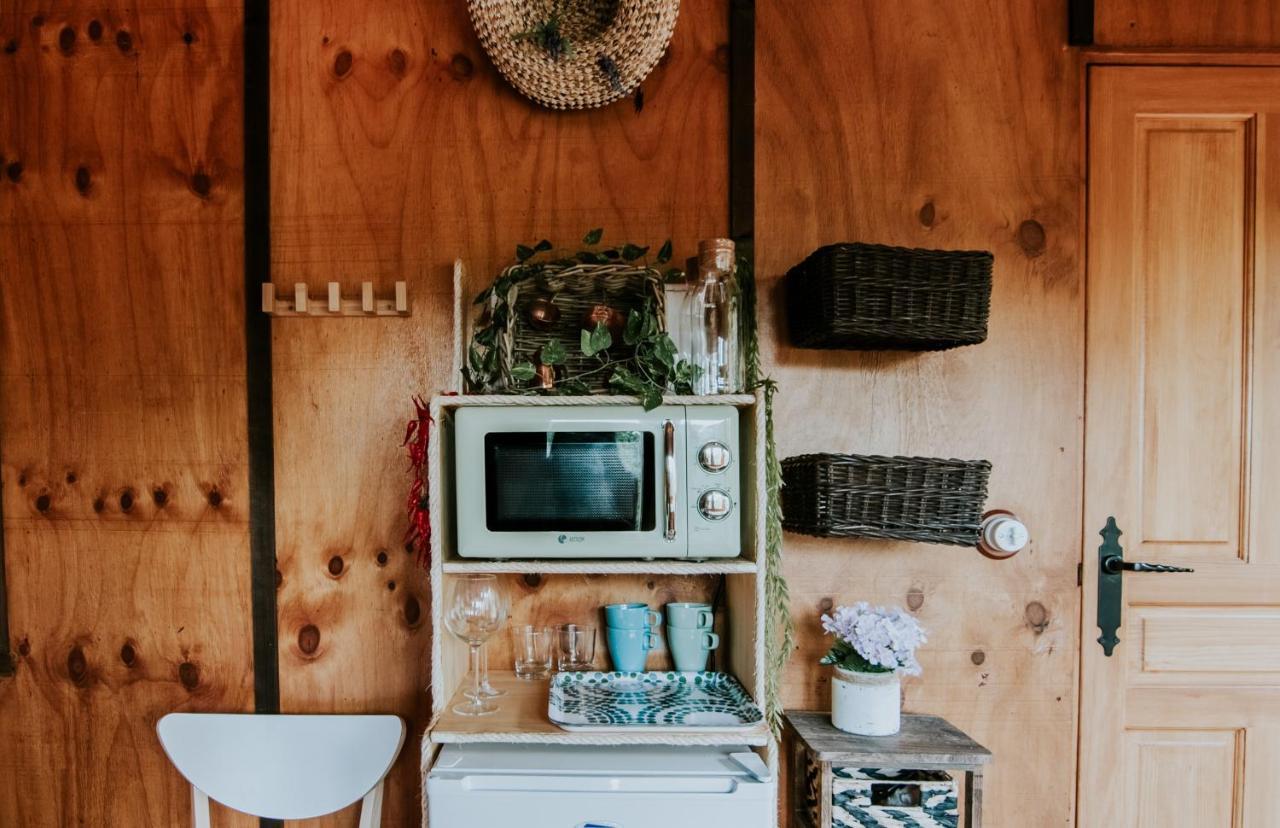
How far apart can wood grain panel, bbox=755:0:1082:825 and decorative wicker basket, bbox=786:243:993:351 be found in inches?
9.1

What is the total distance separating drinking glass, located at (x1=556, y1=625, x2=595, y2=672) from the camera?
1.65 metres

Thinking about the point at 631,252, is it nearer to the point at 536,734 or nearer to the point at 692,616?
the point at 692,616

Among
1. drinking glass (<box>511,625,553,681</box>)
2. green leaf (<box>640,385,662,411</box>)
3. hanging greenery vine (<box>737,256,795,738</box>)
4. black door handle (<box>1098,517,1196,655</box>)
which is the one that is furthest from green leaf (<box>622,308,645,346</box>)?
black door handle (<box>1098,517,1196,655</box>)

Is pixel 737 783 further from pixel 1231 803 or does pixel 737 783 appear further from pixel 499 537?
pixel 1231 803

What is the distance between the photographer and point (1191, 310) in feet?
5.74

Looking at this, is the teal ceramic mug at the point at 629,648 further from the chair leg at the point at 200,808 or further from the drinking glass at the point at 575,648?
the chair leg at the point at 200,808

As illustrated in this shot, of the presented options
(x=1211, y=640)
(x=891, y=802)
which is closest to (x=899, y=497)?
(x=891, y=802)

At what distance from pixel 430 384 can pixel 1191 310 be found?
178cm

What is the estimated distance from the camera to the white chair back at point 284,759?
1.61 meters

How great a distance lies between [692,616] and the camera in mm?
1645

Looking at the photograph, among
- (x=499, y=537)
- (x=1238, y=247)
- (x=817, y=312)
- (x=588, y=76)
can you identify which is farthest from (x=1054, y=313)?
(x=499, y=537)

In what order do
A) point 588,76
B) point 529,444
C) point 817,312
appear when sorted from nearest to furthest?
point 529,444 → point 817,312 → point 588,76

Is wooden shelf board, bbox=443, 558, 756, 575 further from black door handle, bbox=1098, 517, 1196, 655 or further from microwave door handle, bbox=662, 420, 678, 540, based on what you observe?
black door handle, bbox=1098, 517, 1196, 655

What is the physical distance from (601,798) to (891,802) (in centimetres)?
60
